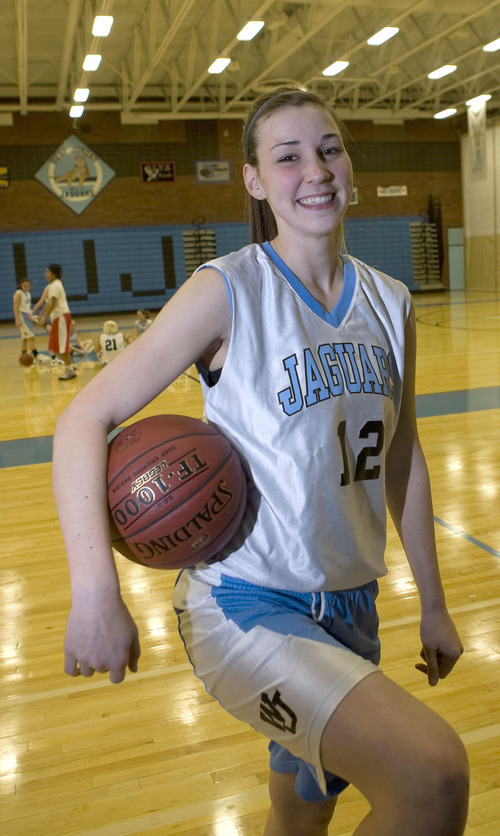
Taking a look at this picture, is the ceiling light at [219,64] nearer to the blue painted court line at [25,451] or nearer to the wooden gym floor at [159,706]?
the blue painted court line at [25,451]

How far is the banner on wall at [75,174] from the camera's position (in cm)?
1903

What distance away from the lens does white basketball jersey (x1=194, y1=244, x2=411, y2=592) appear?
129cm

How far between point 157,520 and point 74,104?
61.6 ft

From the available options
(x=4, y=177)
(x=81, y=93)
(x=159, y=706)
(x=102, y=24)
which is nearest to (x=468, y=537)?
(x=159, y=706)

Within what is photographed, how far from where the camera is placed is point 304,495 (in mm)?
1279

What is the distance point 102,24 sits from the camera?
11055 mm

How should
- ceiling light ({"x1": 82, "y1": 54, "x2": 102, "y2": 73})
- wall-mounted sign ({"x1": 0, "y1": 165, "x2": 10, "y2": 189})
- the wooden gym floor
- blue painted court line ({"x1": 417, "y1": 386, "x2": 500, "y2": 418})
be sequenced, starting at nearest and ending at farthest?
the wooden gym floor
blue painted court line ({"x1": 417, "y1": 386, "x2": 500, "y2": 418})
ceiling light ({"x1": 82, "y1": 54, "x2": 102, "y2": 73})
wall-mounted sign ({"x1": 0, "y1": 165, "x2": 10, "y2": 189})

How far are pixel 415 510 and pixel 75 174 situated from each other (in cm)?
1926

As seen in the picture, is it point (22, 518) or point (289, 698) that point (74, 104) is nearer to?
point (22, 518)

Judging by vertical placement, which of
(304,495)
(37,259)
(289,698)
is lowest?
(289,698)

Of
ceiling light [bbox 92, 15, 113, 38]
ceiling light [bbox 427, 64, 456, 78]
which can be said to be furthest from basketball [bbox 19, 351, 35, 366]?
ceiling light [bbox 427, 64, 456, 78]

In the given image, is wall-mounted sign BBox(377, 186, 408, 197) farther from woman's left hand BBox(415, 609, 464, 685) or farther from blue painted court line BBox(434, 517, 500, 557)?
woman's left hand BBox(415, 609, 464, 685)

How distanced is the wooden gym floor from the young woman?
0.55 meters

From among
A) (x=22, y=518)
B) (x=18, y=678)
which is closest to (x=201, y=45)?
(x=22, y=518)
